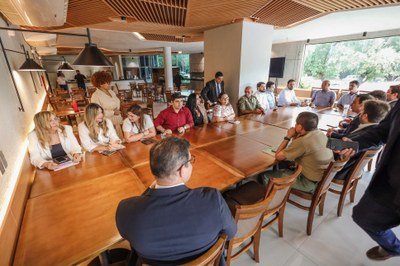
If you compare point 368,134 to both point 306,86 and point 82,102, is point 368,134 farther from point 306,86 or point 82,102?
point 306,86

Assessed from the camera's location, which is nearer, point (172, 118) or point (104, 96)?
point (172, 118)

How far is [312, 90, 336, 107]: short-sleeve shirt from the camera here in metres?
4.52

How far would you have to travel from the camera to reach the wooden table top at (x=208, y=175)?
4.94ft

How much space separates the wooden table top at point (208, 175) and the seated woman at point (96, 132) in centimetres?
74

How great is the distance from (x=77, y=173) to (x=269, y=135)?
7.62 ft

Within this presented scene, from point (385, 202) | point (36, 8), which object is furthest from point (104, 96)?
point (385, 202)

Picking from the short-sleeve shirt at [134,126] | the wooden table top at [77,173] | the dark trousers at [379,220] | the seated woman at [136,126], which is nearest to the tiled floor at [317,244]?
the dark trousers at [379,220]

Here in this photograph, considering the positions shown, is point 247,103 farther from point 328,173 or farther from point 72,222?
point 72,222

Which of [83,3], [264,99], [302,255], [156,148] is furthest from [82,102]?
[302,255]

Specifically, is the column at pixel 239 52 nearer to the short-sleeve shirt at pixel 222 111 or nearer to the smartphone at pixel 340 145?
the short-sleeve shirt at pixel 222 111

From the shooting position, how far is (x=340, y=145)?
5.88ft

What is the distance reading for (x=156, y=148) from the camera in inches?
37.6

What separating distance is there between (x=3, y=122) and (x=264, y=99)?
15.4 feet

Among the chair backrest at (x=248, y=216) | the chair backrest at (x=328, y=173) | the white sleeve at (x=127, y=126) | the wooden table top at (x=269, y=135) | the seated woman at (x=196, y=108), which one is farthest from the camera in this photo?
the seated woman at (x=196, y=108)
